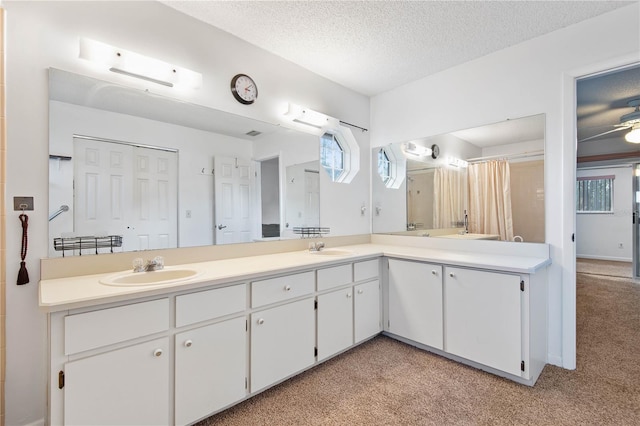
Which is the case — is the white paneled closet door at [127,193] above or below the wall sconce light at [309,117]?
below

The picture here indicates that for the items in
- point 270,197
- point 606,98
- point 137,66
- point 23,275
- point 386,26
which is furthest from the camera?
point 606,98

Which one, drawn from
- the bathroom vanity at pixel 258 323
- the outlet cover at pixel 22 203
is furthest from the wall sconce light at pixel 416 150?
the outlet cover at pixel 22 203

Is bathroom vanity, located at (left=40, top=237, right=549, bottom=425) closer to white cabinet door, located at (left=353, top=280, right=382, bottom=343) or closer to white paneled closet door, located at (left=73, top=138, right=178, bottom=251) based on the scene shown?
white cabinet door, located at (left=353, top=280, right=382, bottom=343)

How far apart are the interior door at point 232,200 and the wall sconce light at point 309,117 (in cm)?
62

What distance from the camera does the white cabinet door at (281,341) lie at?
1.78 metres

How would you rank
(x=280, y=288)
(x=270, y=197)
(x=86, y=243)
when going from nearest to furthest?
(x=86, y=243) → (x=280, y=288) → (x=270, y=197)

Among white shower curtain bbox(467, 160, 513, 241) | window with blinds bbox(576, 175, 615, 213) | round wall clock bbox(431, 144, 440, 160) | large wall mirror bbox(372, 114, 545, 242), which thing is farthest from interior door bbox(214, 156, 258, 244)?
window with blinds bbox(576, 175, 615, 213)

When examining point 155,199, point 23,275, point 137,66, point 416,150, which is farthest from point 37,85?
point 416,150

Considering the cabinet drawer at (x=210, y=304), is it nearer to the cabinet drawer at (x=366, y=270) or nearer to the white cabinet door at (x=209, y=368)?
the white cabinet door at (x=209, y=368)

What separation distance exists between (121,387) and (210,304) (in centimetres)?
49

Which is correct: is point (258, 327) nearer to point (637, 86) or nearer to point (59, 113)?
point (59, 113)

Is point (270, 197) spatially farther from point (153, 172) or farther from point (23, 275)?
point (23, 275)

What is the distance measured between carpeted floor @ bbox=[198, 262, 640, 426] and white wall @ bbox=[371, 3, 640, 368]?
317 millimetres

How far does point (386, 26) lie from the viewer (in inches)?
85.2
